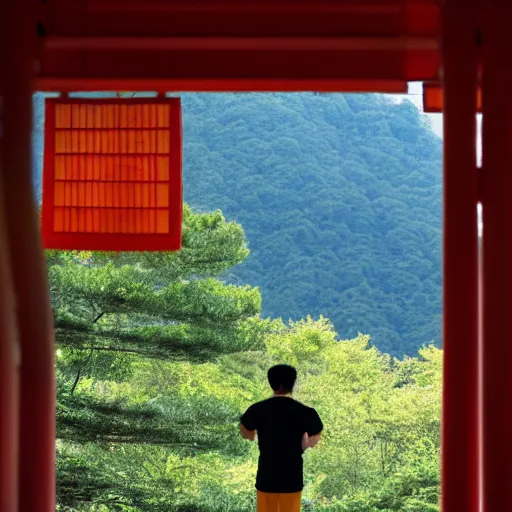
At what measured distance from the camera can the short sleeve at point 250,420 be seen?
8.72 feet

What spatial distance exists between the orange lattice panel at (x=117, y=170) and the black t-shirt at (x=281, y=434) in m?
0.61

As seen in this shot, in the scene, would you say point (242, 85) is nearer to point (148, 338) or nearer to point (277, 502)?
point (277, 502)

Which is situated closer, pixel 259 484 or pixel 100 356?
pixel 259 484

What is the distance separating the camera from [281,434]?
8.65ft

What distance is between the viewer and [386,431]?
34.5 ft

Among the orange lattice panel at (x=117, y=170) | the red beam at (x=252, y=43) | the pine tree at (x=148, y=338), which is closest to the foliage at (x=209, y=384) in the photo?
the pine tree at (x=148, y=338)

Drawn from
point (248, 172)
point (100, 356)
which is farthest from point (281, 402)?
point (248, 172)

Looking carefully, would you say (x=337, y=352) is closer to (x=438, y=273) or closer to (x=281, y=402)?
(x=438, y=273)

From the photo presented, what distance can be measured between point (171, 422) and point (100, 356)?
125 cm

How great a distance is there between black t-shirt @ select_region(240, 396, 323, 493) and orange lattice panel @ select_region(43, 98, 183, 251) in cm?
61
